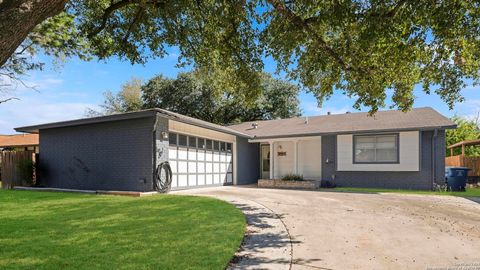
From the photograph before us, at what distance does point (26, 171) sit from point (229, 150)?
9371 millimetres

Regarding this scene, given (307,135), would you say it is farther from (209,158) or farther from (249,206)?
(249,206)

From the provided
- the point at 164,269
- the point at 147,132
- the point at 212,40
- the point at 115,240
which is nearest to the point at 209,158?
the point at 147,132

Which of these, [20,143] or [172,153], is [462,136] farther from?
[20,143]

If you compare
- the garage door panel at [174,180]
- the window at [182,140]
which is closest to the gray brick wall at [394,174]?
the window at [182,140]

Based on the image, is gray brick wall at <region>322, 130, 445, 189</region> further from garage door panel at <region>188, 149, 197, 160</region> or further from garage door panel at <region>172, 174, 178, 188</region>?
garage door panel at <region>172, 174, 178, 188</region>

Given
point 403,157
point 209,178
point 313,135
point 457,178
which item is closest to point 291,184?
point 313,135

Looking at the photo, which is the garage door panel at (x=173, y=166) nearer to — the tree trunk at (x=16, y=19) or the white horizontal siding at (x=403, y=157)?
the white horizontal siding at (x=403, y=157)

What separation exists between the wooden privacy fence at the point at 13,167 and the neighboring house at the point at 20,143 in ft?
35.1

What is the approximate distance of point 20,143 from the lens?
2595cm

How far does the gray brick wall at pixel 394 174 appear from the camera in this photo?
1409 cm

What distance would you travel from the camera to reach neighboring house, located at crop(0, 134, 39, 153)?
25311 millimetres

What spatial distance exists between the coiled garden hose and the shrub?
686cm

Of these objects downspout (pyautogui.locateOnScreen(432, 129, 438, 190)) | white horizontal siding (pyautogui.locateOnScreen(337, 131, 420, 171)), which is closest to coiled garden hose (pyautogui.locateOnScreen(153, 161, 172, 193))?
white horizontal siding (pyautogui.locateOnScreen(337, 131, 420, 171))

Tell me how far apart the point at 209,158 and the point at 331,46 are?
8.57 metres
